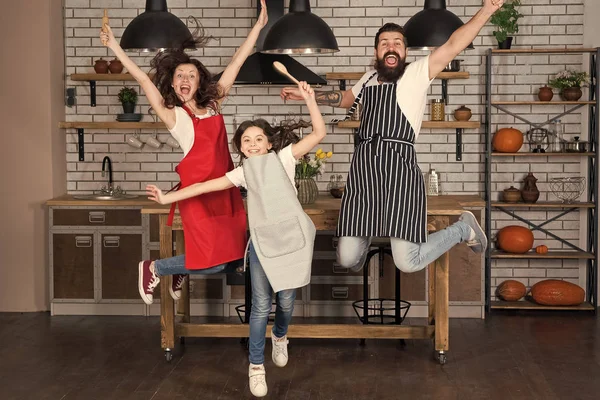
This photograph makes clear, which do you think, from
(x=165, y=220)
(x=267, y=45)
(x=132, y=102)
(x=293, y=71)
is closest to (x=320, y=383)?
(x=165, y=220)

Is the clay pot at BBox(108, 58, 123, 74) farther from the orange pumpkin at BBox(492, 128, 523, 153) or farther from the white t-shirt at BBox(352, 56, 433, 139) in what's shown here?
the orange pumpkin at BBox(492, 128, 523, 153)

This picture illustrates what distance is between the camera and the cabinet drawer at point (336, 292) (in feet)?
Answer: 23.3

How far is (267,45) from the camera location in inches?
225

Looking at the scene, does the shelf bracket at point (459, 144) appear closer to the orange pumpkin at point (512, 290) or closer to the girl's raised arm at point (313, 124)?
the orange pumpkin at point (512, 290)

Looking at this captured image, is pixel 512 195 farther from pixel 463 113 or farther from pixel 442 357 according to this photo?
pixel 442 357

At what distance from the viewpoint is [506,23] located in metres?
7.17

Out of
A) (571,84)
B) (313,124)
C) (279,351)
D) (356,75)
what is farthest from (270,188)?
(571,84)

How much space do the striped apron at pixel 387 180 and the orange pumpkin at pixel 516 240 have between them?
7.12 feet

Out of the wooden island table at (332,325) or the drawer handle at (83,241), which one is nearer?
the wooden island table at (332,325)

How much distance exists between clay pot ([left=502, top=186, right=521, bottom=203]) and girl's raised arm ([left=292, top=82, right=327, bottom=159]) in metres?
2.95

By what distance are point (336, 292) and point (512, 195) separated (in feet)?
5.18

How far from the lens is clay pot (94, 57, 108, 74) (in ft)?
24.4

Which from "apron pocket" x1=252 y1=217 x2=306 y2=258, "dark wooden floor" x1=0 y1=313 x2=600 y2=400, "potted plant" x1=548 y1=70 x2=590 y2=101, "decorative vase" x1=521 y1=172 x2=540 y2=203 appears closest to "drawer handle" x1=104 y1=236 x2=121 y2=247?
"dark wooden floor" x1=0 y1=313 x2=600 y2=400

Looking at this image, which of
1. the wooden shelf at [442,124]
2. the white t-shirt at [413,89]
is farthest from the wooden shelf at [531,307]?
the white t-shirt at [413,89]
